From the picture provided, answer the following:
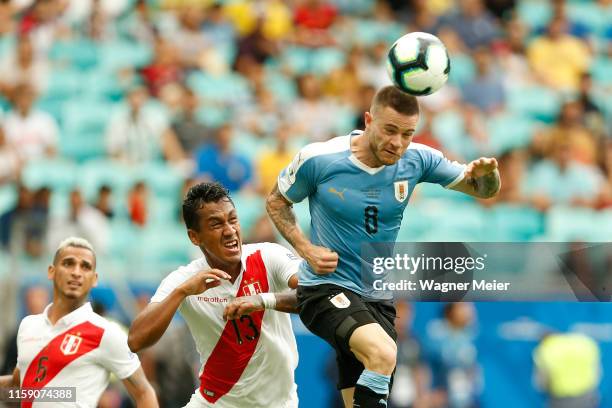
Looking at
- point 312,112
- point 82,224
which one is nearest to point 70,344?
point 82,224

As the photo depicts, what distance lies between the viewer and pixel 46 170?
14.3 m

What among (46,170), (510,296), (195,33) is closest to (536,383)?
(510,296)

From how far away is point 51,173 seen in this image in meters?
14.3

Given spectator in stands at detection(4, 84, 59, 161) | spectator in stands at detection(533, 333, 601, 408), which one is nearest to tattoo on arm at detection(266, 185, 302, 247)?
spectator in stands at detection(533, 333, 601, 408)

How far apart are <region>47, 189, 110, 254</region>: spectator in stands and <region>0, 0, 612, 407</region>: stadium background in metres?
0.03

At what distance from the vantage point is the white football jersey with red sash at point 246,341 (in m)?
7.30

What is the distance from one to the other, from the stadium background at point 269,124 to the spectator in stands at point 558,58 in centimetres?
3

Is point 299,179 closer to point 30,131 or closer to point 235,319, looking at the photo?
point 235,319

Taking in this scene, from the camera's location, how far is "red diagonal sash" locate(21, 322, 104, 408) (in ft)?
24.5

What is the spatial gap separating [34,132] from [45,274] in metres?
4.45

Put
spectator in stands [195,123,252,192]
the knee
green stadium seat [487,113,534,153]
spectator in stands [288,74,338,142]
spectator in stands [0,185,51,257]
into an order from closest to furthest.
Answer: the knee
spectator in stands [0,185,51,257]
spectator in stands [195,123,252,192]
spectator in stands [288,74,338,142]
green stadium seat [487,113,534,153]

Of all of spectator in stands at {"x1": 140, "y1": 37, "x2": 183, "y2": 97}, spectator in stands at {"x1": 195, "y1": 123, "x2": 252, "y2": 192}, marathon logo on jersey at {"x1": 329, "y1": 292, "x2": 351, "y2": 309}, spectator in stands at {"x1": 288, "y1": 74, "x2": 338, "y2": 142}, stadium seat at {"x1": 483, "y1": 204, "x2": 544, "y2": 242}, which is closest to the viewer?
marathon logo on jersey at {"x1": 329, "y1": 292, "x2": 351, "y2": 309}

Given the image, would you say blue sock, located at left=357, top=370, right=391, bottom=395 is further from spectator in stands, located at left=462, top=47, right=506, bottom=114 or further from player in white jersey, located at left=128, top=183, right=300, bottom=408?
→ spectator in stands, located at left=462, top=47, right=506, bottom=114

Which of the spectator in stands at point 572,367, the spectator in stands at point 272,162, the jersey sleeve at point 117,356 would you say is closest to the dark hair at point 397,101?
the jersey sleeve at point 117,356
